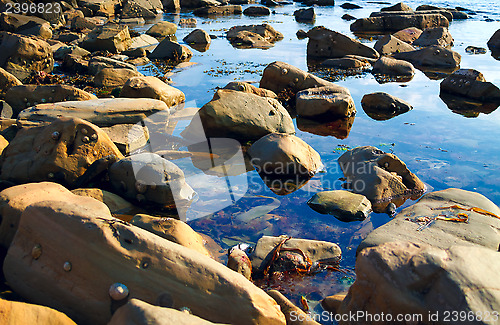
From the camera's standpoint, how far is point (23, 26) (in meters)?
16.0

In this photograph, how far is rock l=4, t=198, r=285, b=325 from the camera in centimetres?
295

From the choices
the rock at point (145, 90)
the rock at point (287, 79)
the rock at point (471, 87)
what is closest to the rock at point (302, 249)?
the rock at point (145, 90)

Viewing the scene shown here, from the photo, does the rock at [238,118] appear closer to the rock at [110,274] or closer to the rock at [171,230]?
the rock at [171,230]

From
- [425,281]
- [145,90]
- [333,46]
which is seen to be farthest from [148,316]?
[333,46]

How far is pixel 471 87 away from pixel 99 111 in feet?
29.1

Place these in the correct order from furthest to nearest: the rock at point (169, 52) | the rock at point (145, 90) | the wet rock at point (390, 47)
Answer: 1. the wet rock at point (390, 47)
2. the rock at point (169, 52)
3. the rock at point (145, 90)

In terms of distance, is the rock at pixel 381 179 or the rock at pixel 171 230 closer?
the rock at pixel 171 230

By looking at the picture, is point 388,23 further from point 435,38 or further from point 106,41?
point 106,41

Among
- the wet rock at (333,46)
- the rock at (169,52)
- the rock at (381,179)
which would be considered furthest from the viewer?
the wet rock at (333,46)

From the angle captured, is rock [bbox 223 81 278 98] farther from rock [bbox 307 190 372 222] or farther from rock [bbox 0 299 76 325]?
rock [bbox 0 299 76 325]

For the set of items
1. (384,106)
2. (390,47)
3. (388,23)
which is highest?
(384,106)

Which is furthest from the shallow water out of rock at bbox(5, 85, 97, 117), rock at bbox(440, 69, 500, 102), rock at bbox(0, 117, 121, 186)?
rock at bbox(5, 85, 97, 117)

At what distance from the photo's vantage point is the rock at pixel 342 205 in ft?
Result: 17.5

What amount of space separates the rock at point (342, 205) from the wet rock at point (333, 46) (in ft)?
32.0
